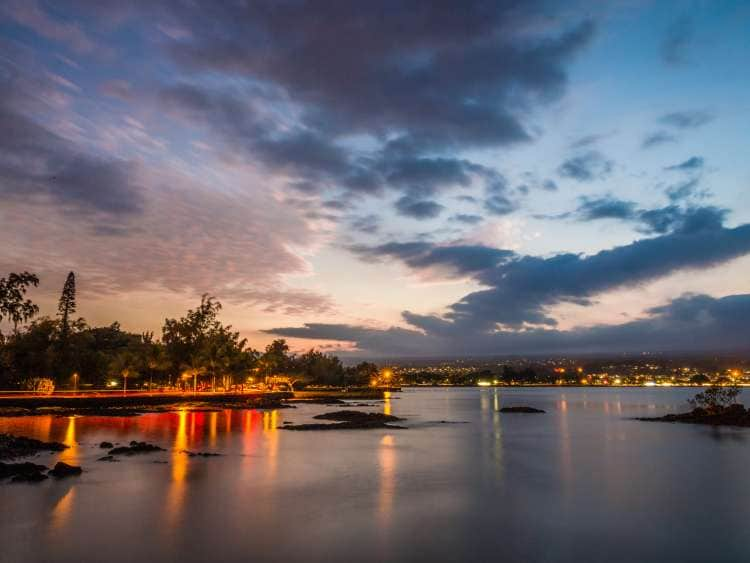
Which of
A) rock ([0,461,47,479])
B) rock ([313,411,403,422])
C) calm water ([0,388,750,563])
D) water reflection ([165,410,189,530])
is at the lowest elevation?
calm water ([0,388,750,563])

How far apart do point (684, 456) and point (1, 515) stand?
1628 inches

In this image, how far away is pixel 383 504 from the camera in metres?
24.4

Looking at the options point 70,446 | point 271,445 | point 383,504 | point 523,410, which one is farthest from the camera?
point 523,410

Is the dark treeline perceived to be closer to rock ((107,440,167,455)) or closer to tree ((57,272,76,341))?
tree ((57,272,76,341))

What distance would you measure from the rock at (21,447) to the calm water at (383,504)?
4.88 feet

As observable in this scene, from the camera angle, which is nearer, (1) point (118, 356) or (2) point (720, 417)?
(2) point (720, 417)

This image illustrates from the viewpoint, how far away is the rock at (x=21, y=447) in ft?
106

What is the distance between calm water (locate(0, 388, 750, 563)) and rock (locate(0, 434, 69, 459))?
149 cm

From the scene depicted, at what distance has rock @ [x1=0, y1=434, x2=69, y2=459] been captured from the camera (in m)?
32.4

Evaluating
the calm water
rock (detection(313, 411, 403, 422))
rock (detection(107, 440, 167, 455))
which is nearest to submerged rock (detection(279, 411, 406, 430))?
rock (detection(313, 411, 403, 422))

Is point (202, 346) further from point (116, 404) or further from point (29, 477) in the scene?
point (29, 477)

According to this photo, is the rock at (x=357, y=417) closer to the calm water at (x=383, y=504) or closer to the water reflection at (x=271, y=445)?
the water reflection at (x=271, y=445)

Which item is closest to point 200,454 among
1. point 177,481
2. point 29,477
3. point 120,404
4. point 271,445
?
point 271,445

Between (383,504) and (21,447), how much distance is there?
24.1m
